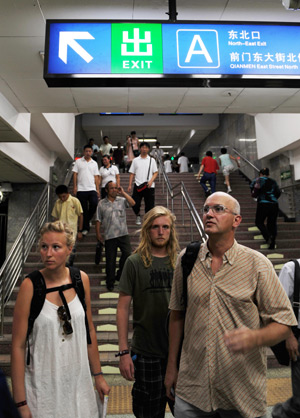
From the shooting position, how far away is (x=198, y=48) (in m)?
3.08

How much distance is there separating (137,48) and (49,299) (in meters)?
2.41

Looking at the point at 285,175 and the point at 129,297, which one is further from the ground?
the point at 285,175

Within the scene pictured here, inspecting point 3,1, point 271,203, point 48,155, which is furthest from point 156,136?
point 3,1

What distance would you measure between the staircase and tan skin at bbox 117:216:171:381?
0.55m

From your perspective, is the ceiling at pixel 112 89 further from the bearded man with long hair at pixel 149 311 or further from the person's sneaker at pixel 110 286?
the person's sneaker at pixel 110 286

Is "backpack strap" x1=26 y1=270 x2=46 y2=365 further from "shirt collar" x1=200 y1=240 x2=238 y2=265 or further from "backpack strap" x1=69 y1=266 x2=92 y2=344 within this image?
"shirt collar" x1=200 y1=240 x2=238 y2=265

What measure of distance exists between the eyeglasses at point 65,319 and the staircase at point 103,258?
45.4 inches

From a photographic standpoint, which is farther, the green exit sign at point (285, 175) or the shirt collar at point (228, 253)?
the green exit sign at point (285, 175)

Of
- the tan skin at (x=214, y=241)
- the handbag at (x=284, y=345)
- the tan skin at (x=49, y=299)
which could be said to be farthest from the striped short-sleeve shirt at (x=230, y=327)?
the handbag at (x=284, y=345)

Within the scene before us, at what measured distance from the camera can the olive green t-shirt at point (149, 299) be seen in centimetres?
211

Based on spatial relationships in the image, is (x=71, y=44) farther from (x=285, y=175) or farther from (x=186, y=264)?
(x=285, y=175)

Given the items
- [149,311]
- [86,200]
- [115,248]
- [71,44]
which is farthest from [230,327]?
[86,200]

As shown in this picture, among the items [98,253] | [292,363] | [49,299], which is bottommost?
[292,363]

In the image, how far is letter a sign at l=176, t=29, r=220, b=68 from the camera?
3.07 m
